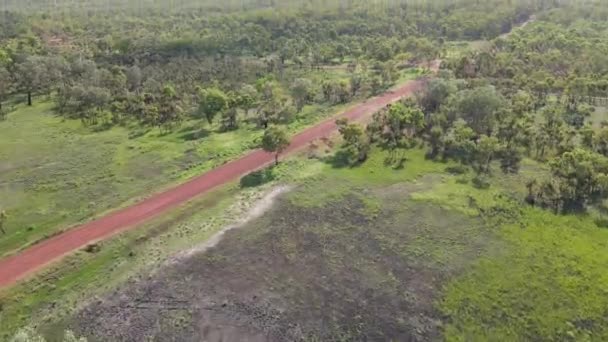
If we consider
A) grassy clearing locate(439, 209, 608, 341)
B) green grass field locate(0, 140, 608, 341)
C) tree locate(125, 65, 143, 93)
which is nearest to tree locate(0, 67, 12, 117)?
tree locate(125, 65, 143, 93)

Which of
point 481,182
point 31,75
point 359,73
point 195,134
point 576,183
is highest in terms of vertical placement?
point 359,73

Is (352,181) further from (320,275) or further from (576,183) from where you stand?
(576,183)

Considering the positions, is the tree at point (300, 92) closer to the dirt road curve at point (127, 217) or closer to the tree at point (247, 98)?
the tree at point (247, 98)

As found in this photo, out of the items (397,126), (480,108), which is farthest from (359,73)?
(480,108)

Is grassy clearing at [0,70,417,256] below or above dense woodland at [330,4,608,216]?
below

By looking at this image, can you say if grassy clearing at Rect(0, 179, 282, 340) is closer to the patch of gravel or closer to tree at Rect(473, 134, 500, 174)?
the patch of gravel

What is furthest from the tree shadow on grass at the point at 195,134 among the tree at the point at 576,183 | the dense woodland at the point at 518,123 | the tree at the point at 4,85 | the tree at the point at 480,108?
the tree at the point at 576,183
